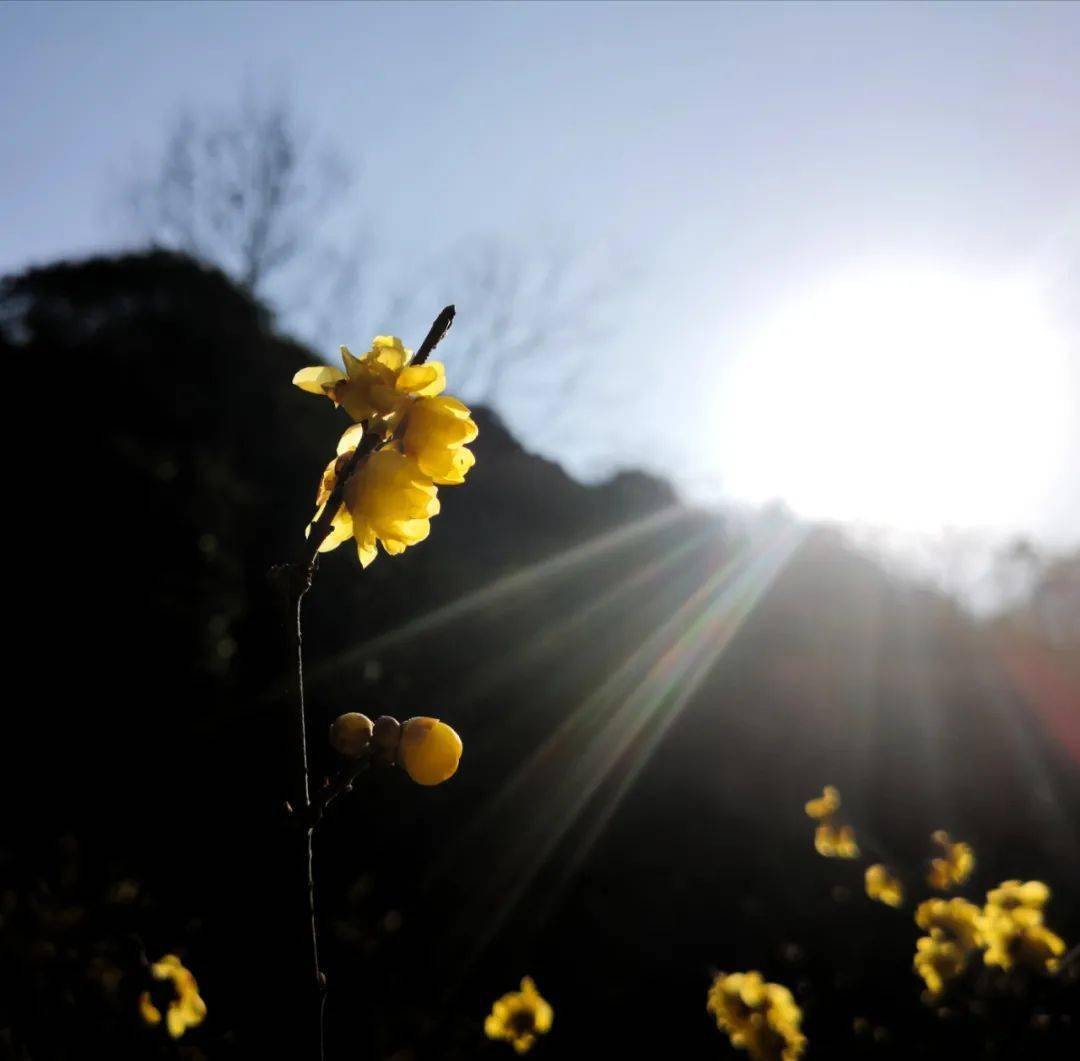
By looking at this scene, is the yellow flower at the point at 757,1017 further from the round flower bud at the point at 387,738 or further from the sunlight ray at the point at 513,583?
the sunlight ray at the point at 513,583

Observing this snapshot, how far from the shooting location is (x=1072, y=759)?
31.9 feet

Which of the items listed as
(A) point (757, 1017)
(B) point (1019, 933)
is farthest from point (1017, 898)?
(A) point (757, 1017)

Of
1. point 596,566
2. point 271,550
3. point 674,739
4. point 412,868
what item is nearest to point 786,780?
point 674,739

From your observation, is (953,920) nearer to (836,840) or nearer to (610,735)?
(836,840)

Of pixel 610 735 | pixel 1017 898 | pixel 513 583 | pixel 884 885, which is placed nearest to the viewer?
pixel 1017 898

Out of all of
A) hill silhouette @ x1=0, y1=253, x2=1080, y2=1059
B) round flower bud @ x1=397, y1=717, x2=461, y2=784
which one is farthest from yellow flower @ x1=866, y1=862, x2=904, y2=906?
round flower bud @ x1=397, y1=717, x2=461, y2=784

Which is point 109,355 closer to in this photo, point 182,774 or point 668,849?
point 182,774

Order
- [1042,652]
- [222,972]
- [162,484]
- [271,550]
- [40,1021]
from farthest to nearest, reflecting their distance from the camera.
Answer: [1042,652], [271,550], [162,484], [222,972], [40,1021]

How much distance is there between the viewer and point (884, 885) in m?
4.07

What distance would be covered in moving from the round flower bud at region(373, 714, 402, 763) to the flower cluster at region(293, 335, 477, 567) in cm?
25

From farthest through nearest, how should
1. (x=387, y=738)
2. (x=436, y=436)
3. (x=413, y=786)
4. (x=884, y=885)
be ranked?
1. (x=413, y=786)
2. (x=884, y=885)
3. (x=436, y=436)
4. (x=387, y=738)

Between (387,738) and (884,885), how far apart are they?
4.16 meters

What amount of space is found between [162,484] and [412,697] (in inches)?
111

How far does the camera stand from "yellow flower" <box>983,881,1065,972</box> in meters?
2.98
